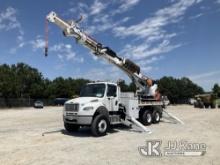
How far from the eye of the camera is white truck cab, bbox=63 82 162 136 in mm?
16656

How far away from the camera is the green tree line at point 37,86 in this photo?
236 feet

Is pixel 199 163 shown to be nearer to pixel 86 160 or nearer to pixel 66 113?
pixel 86 160

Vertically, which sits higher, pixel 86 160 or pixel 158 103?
pixel 158 103

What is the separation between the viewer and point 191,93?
4535 inches

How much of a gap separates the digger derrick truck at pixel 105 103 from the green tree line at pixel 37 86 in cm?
4071

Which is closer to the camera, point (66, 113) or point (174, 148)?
point (174, 148)

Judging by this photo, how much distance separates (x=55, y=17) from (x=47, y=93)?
69.2 m

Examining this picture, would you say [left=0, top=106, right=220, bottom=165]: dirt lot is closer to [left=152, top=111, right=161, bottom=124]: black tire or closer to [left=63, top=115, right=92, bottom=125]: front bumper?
[left=63, top=115, right=92, bottom=125]: front bumper

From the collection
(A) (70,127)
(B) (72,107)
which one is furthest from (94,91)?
(A) (70,127)

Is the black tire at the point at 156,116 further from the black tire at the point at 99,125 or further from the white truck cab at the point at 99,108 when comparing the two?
the black tire at the point at 99,125

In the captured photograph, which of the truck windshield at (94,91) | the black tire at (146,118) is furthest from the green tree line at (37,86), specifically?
the truck windshield at (94,91)

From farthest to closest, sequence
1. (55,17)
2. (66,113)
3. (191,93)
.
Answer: (191,93), (55,17), (66,113)

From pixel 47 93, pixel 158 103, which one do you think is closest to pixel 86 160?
pixel 158 103

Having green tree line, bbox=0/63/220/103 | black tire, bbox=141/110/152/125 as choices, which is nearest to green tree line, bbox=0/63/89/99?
green tree line, bbox=0/63/220/103
